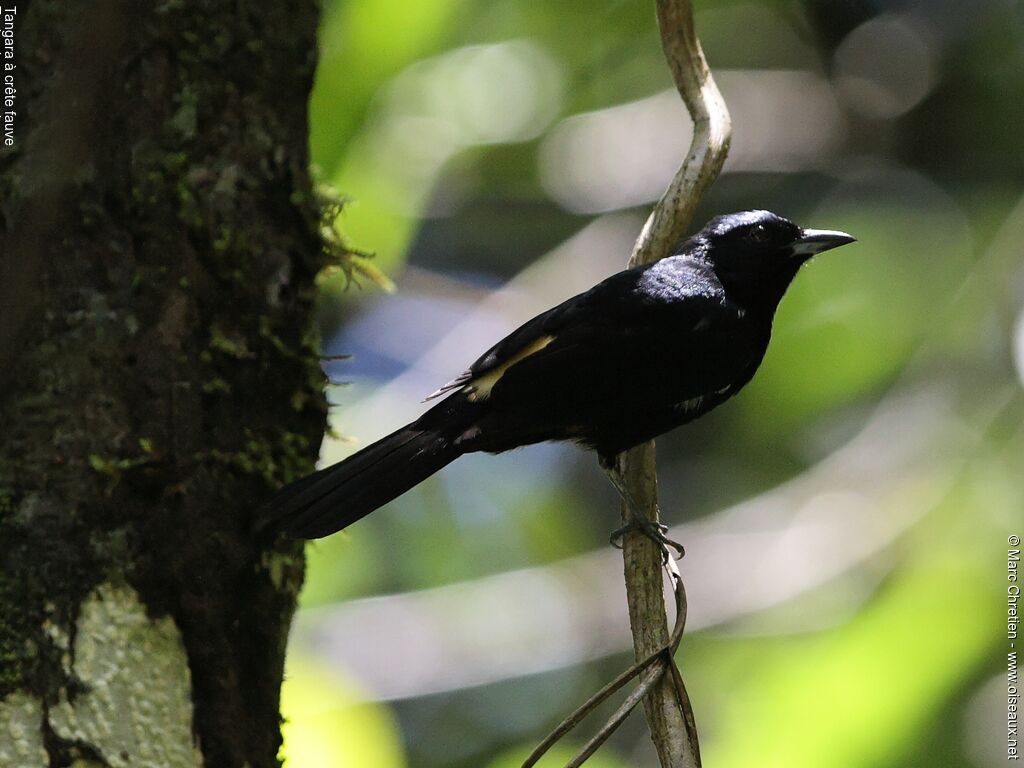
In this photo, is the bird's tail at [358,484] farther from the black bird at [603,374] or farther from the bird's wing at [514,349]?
the bird's wing at [514,349]

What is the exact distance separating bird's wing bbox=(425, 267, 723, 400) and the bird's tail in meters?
0.31

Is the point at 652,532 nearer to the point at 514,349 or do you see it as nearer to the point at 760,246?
the point at 514,349

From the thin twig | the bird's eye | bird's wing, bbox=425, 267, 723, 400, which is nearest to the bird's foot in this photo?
the thin twig

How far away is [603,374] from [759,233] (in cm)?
82

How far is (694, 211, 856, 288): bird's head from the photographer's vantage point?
3334 millimetres

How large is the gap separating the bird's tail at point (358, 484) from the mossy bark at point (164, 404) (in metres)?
0.08

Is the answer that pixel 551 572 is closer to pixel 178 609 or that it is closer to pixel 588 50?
pixel 588 50

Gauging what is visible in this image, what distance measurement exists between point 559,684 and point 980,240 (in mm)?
2828

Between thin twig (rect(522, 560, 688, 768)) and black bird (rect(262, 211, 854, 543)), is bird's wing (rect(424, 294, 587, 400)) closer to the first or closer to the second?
black bird (rect(262, 211, 854, 543))

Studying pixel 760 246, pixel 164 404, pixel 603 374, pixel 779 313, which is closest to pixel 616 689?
pixel 164 404

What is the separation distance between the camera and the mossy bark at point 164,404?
1.90 m

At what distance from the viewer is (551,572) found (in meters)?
5.01

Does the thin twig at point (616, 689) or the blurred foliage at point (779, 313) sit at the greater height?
the blurred foliage at point (779, 313)

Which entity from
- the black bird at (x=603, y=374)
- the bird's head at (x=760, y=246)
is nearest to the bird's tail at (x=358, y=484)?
the black bird at (x=603, y=374)
